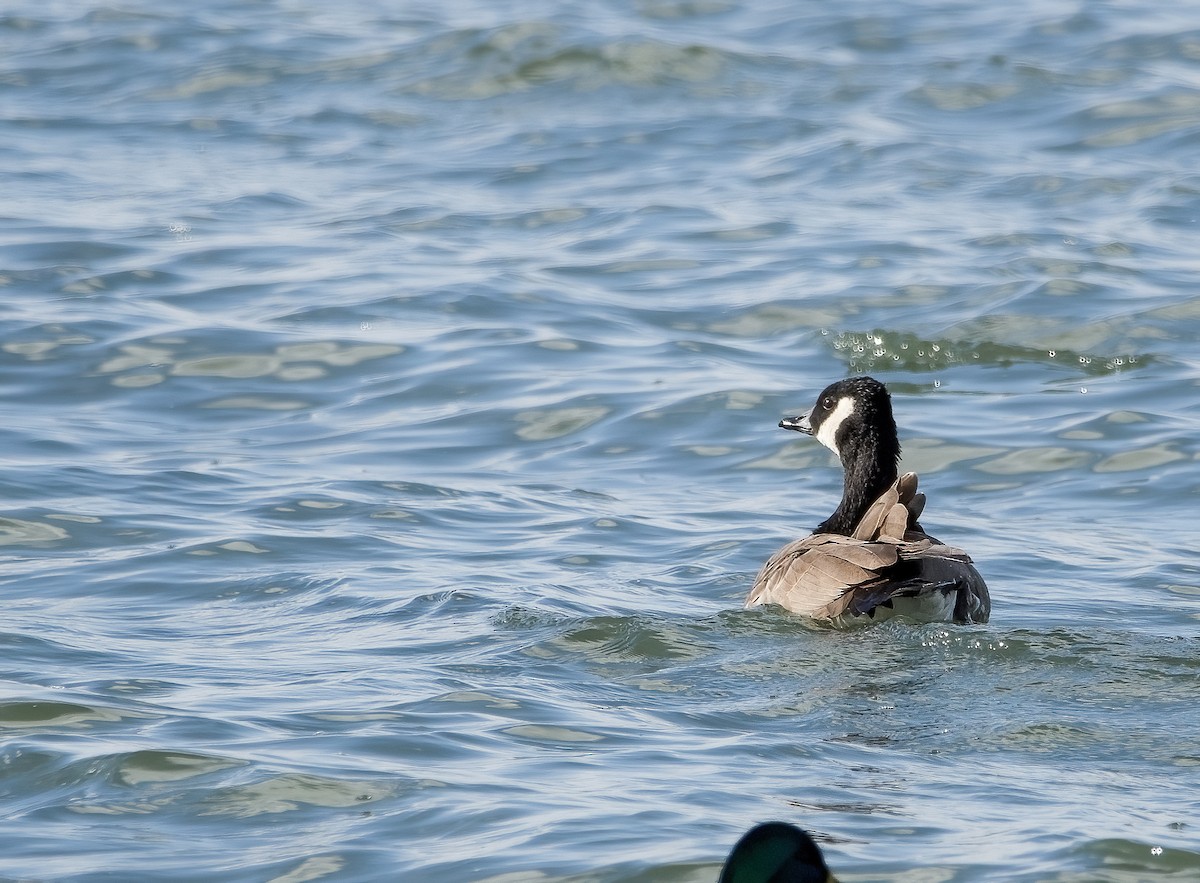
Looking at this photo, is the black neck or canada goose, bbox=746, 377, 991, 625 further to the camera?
the black neck

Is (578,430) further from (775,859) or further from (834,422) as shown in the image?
(775,859)

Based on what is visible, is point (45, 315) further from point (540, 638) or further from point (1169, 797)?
point (1169, 797)

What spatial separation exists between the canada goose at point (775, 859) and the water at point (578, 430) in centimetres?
141

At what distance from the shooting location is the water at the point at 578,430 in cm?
588

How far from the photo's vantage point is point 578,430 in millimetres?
12047

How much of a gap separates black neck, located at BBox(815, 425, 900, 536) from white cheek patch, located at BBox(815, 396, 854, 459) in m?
0.10

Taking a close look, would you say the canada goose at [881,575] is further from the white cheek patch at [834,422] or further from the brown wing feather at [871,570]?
the white cheek patch at [834,422]

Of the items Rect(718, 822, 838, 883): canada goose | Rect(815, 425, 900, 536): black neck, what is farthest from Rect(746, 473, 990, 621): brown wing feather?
Rect(718, 822, 838, 883): canada goose

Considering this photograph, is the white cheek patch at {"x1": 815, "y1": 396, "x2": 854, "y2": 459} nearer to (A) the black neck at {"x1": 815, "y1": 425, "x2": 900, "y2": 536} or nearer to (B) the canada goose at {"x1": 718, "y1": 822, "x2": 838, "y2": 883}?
(A) the black neck at {"x1": 815, "y1": 425, "x2": 900, "y2": 536}

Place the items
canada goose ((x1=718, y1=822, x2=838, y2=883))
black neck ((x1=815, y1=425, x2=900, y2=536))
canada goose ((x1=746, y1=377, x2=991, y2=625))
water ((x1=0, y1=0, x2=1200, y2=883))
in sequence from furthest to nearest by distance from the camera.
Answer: black neck ((x1=815, y1=425, x2=900, y2=536))
canada goose ((x1=746, y1=377, x2=991, y2=625))
water ((x1=0, y1=0, x2=1200, y2=883))
canada goose ((x1=718, y1=822, x2=838, y2=883))

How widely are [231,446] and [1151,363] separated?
6.44 meters

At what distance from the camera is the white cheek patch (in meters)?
9.93

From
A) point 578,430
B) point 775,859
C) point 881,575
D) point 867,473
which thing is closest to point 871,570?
point 881,575

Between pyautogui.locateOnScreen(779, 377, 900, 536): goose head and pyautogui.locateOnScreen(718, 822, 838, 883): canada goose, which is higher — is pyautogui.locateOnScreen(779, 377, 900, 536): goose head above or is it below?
below
